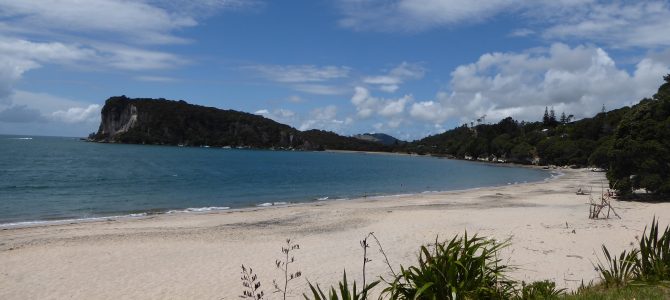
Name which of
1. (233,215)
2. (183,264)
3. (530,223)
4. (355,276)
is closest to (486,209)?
(530,223)

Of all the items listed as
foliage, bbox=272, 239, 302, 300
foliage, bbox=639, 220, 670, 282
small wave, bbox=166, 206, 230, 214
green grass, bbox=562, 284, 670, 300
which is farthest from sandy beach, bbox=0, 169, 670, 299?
green grass, bbox=562, 284, 670, 300

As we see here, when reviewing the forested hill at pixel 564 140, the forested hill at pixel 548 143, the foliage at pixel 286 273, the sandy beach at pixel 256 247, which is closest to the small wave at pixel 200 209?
the sandy beach at pixel 256 247

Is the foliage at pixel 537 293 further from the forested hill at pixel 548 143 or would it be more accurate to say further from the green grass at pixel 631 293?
the forested hill at pixel 548 143

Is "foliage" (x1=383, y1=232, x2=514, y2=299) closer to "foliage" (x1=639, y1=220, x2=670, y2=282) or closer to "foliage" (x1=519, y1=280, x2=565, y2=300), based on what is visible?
"foliage" (x1=519, y1=280, x2=565, y2=300)

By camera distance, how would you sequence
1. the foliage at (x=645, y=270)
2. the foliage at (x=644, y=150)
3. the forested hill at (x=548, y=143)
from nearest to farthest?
the foliage at (x=645, y=270)
the foliage at (x=644, y=150)
the forested hill at (x=548, y=143)

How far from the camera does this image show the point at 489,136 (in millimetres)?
152375

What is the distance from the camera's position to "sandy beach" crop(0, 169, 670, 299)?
39.7 ft

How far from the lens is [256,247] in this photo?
54.1 ft

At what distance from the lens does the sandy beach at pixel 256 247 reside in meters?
12.1

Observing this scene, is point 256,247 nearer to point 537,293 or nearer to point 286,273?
point 537,293

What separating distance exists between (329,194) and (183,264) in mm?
28655

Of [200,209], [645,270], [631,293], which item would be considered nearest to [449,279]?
[631,293]

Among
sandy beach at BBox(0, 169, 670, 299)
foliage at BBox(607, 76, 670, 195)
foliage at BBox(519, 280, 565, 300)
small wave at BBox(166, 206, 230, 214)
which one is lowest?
small wave at BBox(166, 206, 230, 214)

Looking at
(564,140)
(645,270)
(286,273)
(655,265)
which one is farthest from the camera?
(564,140)
